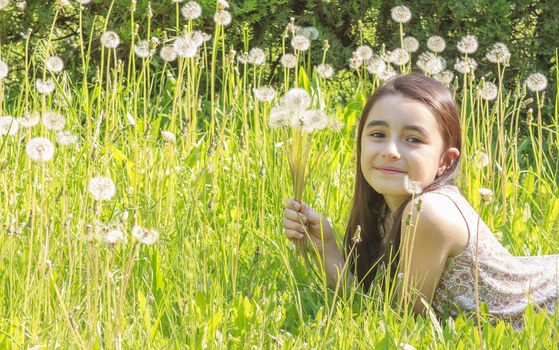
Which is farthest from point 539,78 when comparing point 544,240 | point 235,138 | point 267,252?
point 267,252

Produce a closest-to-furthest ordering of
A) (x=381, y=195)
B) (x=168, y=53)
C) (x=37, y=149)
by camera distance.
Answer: (x=37, y=149) < (x=381, y=195) < (x=168, y=53)

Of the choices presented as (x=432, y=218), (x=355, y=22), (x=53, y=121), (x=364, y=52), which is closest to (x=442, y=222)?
(x=432, y=218)

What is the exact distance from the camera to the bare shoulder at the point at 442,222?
8.66 ft

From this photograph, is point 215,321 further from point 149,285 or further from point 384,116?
point 384,116

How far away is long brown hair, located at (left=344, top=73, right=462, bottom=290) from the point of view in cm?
283

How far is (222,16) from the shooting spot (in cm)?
352

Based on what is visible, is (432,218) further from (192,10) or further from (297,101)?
(192,10)

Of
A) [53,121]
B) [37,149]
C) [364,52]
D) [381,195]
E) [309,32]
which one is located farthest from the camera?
[309,32]

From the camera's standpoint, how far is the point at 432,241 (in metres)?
2.67

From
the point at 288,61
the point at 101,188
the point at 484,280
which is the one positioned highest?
the point at 288,61

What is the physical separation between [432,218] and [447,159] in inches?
13.7

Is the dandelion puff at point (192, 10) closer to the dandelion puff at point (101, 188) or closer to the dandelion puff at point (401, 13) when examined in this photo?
the dandelion puff at point (401, 13)

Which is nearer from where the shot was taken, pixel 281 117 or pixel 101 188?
pixel 101 188

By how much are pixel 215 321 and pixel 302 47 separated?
1597mm
